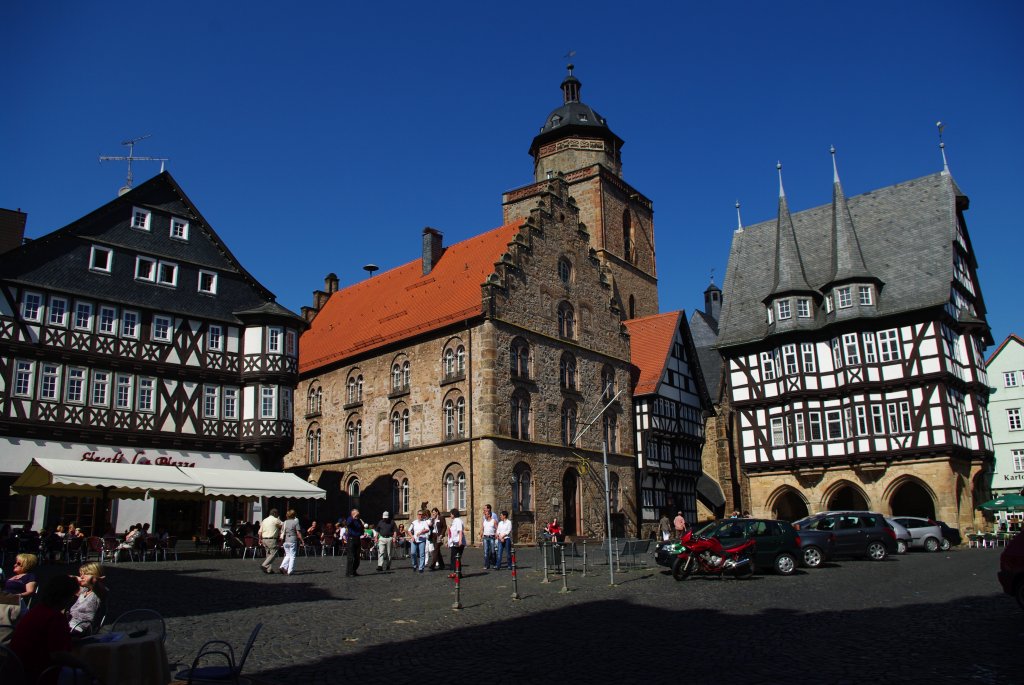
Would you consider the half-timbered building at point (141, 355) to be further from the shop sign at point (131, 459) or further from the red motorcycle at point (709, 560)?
the red motorcycle at point (709, 560)

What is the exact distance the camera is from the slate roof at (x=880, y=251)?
42625 mm

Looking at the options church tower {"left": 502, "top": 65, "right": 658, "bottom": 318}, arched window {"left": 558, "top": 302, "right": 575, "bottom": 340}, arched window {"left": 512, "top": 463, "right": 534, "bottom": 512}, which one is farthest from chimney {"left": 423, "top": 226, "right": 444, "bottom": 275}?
arched window {"left": 512, "top": 463, "right": 534, "bottom": 512}

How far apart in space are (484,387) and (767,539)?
614 inches

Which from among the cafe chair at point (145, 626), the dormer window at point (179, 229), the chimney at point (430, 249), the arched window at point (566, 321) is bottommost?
the cafe chair at point (145, 626)

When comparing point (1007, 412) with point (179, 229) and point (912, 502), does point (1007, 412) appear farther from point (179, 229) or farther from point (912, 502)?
point (179, 229)

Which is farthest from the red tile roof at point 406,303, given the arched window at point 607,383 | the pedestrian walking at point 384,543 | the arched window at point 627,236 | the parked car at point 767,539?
the parked car at point 767,539

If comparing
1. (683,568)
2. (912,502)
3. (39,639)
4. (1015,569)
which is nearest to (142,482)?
(683,568)

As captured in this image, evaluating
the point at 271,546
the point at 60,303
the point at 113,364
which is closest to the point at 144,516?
the point at 113,364

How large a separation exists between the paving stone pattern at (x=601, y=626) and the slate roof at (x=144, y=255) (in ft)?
45.6

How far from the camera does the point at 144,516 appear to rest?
31.8 m

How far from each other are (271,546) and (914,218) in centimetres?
3819

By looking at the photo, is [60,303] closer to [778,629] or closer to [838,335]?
[778,629]

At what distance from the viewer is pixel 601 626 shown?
12.8 m

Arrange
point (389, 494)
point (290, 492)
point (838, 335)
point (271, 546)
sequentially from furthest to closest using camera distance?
point (838, 335) < point (389, 494) < point (290, 492) < point (271, 546)
